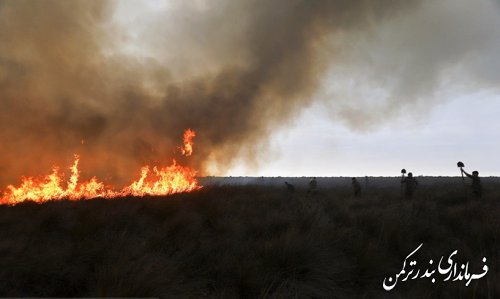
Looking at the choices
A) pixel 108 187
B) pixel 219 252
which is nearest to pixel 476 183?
pixel 219 252

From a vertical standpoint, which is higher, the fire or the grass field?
the fire

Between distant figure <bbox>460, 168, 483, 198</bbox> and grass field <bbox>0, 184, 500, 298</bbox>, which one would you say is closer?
grass field <bbox>0, 184, 500, 298</bbox>

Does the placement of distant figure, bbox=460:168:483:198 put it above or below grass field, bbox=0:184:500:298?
above

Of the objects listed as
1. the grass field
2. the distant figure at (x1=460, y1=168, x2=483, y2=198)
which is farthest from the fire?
the distant figure at (x1=460, y1=168, x2=483, y2=198)

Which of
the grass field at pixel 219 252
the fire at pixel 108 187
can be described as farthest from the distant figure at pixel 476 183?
the fire at pixel 108 187

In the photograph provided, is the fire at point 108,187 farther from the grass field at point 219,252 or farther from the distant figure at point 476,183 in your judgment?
the distant figure at point 476,183

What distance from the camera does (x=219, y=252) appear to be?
6660 mm

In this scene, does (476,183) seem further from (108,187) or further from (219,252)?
(108,187)

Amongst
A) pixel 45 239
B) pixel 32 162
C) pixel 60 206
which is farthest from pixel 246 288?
pixel 32 162

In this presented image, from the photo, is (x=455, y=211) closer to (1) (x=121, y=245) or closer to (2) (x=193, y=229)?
(2) (x=193, y=229)

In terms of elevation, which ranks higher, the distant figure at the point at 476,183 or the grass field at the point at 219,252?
the distant figure at the point at 476,183

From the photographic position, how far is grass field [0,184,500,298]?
5.04 metres

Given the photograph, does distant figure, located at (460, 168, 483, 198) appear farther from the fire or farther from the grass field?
the fire

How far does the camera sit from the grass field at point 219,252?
16.5 ft
